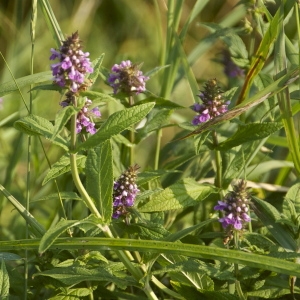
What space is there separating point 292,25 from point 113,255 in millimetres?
1654

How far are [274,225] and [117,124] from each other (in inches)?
23.4

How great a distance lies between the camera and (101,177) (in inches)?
66.9

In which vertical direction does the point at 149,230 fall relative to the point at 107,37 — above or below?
below

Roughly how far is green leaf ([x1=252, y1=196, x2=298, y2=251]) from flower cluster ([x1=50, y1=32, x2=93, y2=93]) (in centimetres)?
64

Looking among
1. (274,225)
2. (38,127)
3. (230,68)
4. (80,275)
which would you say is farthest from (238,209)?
(230,68)

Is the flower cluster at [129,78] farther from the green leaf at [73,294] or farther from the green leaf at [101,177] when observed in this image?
the green leaf at [73,294]

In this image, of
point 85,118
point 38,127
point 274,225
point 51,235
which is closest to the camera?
point 51,235

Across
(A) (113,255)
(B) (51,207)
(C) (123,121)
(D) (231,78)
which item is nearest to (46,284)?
(A) (113,255)

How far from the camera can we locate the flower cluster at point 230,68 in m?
2.94

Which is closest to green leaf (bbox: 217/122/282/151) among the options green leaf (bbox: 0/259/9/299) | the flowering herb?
the flowering herb

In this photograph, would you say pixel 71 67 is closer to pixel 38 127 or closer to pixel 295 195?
pixel 38 127

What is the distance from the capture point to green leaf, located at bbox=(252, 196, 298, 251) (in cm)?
186

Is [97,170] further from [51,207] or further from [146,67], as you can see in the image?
[146,67]

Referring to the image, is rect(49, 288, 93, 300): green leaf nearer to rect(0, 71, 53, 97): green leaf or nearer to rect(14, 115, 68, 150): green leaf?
rect(14, 115, 68, 150): green leaf
